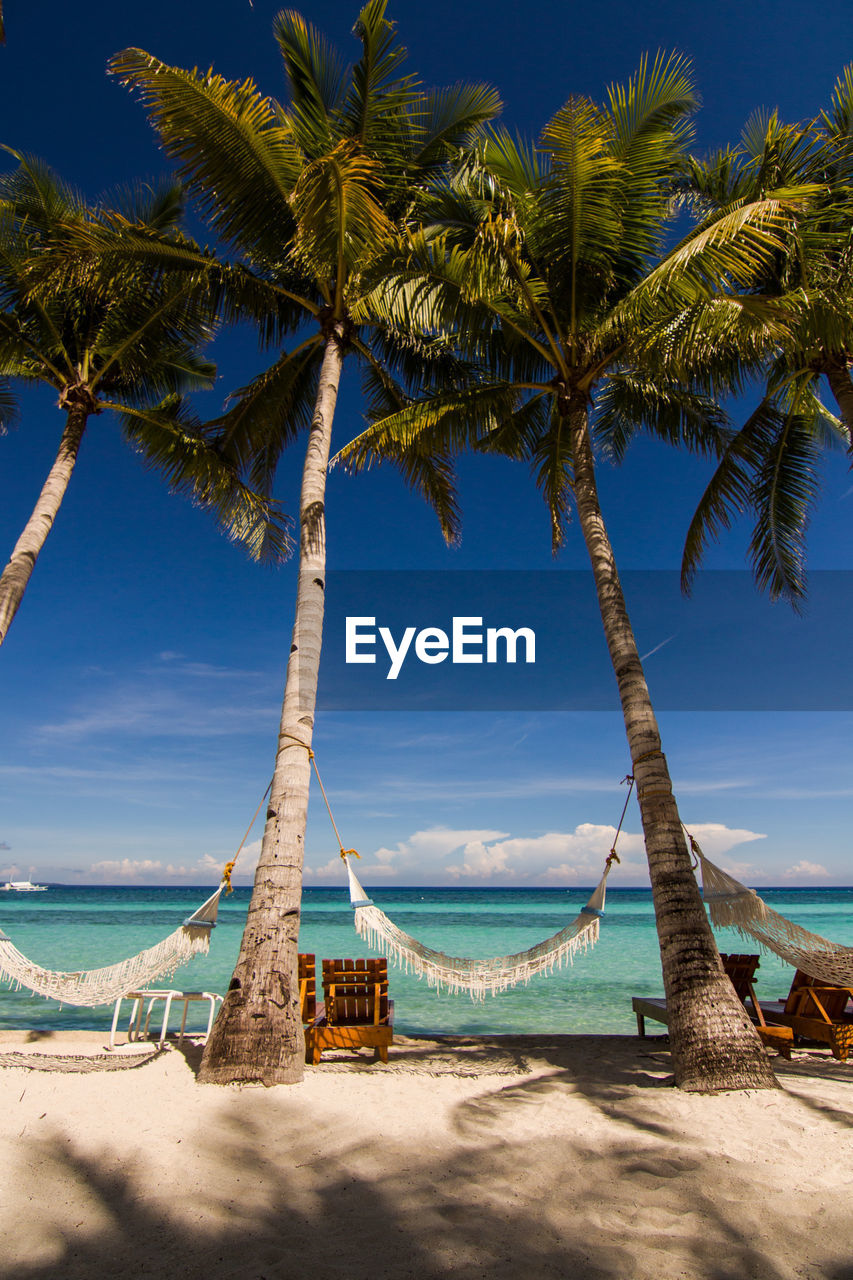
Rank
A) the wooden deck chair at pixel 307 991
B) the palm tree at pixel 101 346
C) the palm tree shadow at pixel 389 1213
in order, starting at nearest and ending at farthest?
the palm tree shadow at pixel 389 1213, the wooden deck chair at pixel 307 991, the palm tree at pixel 101 346

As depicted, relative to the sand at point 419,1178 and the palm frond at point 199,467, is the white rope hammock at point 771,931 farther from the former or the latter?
the palm frond at point 199,467

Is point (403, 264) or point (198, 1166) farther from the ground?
point (403, 264)

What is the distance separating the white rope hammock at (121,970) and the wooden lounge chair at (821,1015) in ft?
14.0

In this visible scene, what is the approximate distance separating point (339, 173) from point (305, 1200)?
19.0ft

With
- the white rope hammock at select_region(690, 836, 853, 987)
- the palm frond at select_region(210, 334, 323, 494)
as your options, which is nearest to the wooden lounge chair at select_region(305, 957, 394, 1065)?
the white rope hammock at select_region(690, 836, 853, 987)

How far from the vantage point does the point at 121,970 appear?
4711mm

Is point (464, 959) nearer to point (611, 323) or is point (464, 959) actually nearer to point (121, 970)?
point (121, 970)

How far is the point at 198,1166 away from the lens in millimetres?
2629

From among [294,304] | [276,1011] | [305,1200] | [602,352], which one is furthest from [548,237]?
[305,1200]

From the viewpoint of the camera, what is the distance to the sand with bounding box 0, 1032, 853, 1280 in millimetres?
2021

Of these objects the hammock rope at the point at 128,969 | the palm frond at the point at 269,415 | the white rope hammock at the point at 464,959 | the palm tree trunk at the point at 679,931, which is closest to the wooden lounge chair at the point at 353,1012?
the white rope hammock at the point at 464,959

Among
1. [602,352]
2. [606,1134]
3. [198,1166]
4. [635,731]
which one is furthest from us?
[602,352]

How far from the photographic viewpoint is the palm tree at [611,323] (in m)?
4.06

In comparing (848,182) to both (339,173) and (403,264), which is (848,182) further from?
(339,173)
